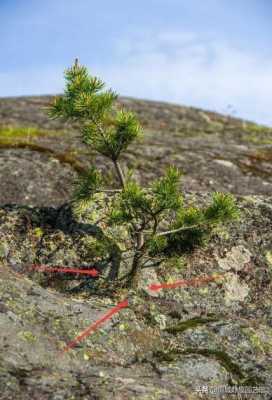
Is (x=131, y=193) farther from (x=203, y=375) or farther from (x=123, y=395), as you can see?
(x=123, y=395)

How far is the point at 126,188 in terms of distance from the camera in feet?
35.8

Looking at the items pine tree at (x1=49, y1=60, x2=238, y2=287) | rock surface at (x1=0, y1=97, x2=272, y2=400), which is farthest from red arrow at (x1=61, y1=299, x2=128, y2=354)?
pine tree at (x1=49, y1=60, x2=238, y2=287)

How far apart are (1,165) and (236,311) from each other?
1119 centimetres

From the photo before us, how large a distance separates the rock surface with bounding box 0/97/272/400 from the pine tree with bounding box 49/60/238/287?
1016 mm

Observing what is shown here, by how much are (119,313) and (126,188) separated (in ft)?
8.08

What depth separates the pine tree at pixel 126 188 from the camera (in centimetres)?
1082

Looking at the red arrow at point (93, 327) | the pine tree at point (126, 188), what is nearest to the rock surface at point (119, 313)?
the red arrow at point (93, 327)

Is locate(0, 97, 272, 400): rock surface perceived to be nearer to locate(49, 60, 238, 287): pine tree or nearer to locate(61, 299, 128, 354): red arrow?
locate(61, 299, 128, 354): red arrow

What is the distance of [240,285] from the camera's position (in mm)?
12094

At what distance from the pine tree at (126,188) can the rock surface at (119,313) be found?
102 cm

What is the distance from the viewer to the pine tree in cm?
1082

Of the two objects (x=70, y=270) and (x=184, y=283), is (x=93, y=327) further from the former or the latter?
(x=184, y=283)

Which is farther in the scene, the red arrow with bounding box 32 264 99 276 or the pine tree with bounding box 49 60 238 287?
the red arrow with bounding box 32 264 99 276

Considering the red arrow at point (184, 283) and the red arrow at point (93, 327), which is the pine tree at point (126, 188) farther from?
the red arrow at point (93, 327)
